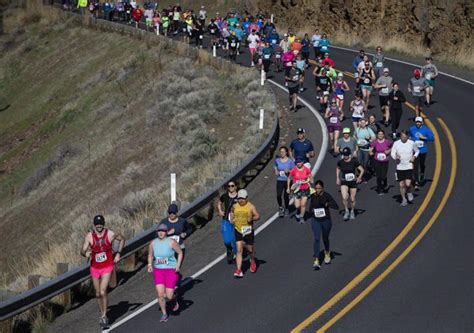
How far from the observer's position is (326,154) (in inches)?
941

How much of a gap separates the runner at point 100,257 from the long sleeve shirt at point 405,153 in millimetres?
8362

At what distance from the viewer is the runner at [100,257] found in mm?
13453

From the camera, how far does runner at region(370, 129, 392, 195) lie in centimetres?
2030

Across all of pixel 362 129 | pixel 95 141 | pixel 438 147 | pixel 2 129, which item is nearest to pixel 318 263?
pixel 362 129

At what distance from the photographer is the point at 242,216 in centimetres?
1543

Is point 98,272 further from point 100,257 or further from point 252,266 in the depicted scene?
point 252,266

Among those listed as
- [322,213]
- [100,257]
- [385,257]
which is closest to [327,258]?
[322,213]

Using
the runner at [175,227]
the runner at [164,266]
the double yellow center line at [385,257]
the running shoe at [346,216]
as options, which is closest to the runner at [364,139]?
the double yellow center line at [385,257]

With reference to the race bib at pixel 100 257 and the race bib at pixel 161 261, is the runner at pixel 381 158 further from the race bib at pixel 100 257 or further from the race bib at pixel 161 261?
the race bib at pixel 100 257

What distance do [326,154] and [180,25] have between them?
97.6 feet

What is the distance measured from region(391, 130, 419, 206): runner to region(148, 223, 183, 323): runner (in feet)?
24.5

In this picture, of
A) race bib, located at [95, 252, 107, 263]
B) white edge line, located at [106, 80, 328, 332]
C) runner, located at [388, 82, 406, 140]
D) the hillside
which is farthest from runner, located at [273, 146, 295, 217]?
runner, located at [388, 82, 406, 140]

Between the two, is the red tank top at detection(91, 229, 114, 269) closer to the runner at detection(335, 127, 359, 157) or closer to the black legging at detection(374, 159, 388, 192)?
the runner at detection(335, 127, 359, 157)

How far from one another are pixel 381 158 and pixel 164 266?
8.34m
